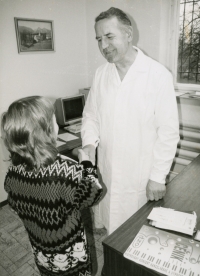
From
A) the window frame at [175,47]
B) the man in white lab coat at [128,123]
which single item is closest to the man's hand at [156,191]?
the man in white lab coat at [128,123]

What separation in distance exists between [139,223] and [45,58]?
91.1 inches

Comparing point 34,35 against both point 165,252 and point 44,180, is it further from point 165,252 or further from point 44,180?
point 165,252

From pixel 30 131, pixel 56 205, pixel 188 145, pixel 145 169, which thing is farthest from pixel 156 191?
pixel 188 145

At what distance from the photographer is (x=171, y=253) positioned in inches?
36.1

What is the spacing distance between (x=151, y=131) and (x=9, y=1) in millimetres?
2033

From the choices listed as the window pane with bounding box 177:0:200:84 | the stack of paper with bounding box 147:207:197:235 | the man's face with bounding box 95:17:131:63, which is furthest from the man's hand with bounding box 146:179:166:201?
the window pane with bounding box 177:0:200:84

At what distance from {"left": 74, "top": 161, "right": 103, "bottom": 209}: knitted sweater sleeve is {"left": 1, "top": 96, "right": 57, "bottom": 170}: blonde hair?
0.55 feet

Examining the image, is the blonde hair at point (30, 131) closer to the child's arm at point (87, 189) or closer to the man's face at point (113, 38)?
the child's arm at point (87, 189)

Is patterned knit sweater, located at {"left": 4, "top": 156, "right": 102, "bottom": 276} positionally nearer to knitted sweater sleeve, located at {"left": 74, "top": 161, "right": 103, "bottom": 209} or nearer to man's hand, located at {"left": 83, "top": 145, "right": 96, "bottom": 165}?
knitted sweater sleeve, located at {"left": 74, "top": 161, "right": 103, "bottom": 209}

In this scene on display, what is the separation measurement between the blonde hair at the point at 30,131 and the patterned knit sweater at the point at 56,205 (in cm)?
5

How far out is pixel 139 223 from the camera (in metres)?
1.10

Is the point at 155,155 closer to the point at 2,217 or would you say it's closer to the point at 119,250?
the point at 119,250

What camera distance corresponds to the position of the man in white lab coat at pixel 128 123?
133 cm

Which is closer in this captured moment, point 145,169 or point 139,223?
point 139,223
